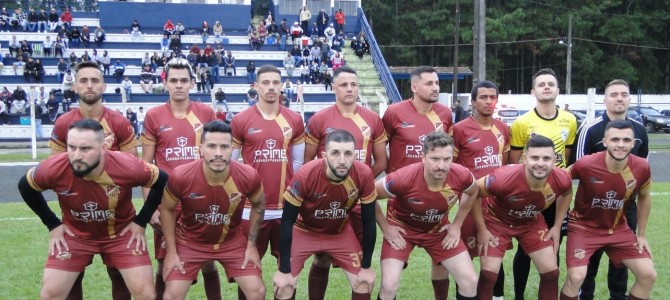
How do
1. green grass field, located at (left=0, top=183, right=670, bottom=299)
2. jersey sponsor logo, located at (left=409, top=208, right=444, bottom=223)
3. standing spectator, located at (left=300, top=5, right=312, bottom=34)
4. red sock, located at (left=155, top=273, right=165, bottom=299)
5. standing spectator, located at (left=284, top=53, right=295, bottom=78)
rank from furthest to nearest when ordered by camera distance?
standing spectator, located at (left=300, top=5, right=312, bottom=34) → standing spectator, located at (left=284, top=53, right=295, bottom=78) → green grass field, located at (left=0, top=183, right=670, bottom=299) → red sock, located at (left=155, top=273, right=165, bottom=299) → jersey sponsor logo, located at (left=409, top=208, right=444, bottom=223)

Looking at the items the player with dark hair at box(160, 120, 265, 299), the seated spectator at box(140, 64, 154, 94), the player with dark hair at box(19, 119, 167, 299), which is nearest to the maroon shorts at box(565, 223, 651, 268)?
the player with dark hair at box(160, 120, 265, 299)

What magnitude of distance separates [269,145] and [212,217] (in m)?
0.89

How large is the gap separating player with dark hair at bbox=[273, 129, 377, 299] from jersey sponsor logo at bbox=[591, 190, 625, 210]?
211 centimetres

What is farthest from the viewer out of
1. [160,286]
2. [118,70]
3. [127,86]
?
[118,70]

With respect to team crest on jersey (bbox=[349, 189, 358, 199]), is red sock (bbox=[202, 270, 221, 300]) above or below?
below

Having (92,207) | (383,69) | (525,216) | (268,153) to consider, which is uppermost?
(383,69)

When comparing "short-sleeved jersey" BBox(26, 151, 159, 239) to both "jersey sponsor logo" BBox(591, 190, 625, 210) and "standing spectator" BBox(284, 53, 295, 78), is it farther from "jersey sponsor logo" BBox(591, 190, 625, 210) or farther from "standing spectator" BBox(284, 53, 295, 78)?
"standing spectator" BBox(284, 53, 295, 78)

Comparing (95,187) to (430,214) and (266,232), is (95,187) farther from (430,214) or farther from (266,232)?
→ (430,214)

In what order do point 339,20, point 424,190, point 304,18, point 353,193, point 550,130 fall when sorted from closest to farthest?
point 353,193 < point 424,190 < point 550,130 < point 304,18 < point 339,20

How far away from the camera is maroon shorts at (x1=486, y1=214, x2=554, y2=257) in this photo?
5.98 metres

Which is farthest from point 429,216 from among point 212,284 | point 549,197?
point 212,284

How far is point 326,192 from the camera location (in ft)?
18.2

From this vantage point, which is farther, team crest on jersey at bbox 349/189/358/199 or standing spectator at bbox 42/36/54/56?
standing spectator at bbox 42/36/54/56

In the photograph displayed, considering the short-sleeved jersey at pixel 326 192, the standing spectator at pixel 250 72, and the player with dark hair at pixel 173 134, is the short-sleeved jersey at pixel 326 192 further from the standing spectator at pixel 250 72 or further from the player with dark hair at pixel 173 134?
the standing spectator at pixel 250 72
